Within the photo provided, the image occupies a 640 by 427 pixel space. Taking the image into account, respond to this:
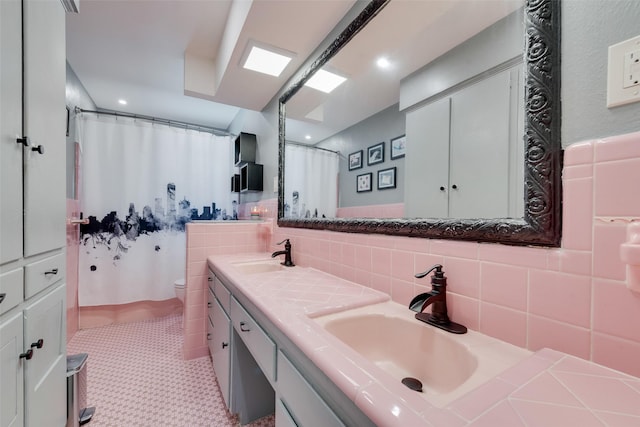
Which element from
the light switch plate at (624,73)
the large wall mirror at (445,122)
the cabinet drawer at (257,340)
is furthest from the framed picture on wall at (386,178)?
the cabinet drawer at (257,340)

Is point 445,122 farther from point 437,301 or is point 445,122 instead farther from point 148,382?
point 148,382

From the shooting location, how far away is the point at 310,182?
164 cm

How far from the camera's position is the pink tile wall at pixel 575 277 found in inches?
19.0

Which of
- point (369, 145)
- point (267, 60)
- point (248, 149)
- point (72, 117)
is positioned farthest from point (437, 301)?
point (72, 117)

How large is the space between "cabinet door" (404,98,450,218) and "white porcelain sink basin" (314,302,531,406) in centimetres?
35

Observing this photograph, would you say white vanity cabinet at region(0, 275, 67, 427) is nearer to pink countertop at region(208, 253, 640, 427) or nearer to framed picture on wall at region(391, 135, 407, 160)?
pink countertop at region(208, 253, 640, 427)

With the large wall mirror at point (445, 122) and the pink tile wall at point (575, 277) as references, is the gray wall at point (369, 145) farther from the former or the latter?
the pink tile wall at point (575, 277)

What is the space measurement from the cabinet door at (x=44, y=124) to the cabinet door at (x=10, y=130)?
0.04 m

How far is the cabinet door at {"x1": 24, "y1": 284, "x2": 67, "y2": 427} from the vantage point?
2.87 ft

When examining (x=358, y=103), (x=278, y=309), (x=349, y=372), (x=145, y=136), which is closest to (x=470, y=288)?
(x=349, y=372)

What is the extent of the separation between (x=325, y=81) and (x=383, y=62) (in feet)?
1.54

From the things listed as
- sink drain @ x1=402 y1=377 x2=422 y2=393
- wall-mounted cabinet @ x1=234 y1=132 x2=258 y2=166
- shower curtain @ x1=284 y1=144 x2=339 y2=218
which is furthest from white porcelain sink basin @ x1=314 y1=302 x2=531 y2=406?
wall-mounted cabinet @ x1=234 y1=132 x2=258 y2=166

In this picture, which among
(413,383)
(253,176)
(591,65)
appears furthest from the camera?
(253,176)

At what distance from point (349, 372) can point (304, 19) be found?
60.9 inches
